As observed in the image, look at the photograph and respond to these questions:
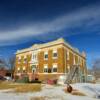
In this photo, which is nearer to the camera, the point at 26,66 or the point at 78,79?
the point at 78,79

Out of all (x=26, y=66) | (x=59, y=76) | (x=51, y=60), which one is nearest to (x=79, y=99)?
(x=59, y=76)

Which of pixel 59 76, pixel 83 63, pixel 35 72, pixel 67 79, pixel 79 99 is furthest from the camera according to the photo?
pixel 83 63

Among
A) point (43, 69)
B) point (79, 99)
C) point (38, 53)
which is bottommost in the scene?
point (79, 99)

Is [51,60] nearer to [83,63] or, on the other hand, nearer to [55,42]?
[55,42]

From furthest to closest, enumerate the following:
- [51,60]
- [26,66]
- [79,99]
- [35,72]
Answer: [26,66], [35,72], [51,60], [79,99]

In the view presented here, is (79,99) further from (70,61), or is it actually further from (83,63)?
(83,63)

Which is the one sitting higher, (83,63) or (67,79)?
(83,63)

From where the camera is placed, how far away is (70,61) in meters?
47.0

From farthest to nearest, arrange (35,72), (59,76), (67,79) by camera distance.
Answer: (35,72), (59,76), (67,79)

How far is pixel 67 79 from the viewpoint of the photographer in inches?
1508

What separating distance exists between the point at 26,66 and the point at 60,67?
519 inches

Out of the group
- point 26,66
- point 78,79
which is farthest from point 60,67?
point 26,66

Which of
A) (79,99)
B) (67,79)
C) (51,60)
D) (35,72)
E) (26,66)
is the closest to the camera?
(79,99)

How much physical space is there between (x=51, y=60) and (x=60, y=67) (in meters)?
3.62
